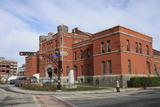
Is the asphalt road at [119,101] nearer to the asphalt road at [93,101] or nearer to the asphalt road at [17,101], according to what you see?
the asphalt road at [93,101]

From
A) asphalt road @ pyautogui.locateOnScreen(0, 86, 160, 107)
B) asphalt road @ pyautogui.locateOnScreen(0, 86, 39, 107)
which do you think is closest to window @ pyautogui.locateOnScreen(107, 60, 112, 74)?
asphalt road @ pyautogui.locateOnScreen(0, 86, 160, 107)

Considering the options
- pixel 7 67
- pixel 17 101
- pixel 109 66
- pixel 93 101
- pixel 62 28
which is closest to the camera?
pixel 93 101

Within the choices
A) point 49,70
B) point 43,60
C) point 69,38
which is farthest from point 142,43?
point 43,60

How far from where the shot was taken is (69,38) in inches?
2466

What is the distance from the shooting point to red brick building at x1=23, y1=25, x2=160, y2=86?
44.0 metres

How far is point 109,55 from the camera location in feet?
151

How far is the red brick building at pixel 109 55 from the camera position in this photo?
4403cm

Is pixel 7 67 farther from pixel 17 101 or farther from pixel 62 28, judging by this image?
pixel 17 101

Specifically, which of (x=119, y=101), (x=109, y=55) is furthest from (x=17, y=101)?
(x=109, y=55)

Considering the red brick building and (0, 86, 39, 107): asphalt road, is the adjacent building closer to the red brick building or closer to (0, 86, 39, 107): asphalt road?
the red brick building

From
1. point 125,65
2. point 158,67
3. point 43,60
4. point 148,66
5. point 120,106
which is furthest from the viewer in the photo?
point 43,60

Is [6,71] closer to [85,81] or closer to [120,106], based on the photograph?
[85,81]

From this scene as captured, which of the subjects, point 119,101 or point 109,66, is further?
point 109,66

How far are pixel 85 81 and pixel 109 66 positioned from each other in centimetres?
1026
